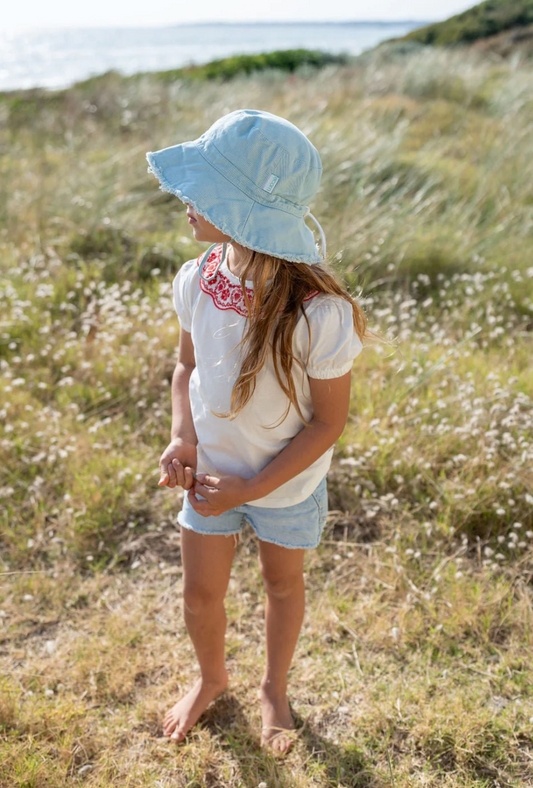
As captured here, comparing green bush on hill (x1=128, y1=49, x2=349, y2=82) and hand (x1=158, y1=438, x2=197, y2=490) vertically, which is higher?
green bush on hill (x1=128, y1=49, x2=349, y2=82)

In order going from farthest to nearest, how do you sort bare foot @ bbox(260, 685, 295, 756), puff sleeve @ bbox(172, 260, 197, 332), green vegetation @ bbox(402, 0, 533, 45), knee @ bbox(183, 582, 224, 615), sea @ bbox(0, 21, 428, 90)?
1. green vegetation @ bbox(402, 0, 533, 45)
2. sea @ bbox(0, 21, 428, 90)
3. bare foot @ bbox(260, 685, 295, 756)
4. knee @ bbox(183, 582, 224, 615)
5. puff sleeve @ bbox(172, 260, 197, 332)

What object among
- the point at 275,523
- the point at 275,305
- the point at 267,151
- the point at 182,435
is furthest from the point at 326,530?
the point at 267,151

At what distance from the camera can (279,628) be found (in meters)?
2.07

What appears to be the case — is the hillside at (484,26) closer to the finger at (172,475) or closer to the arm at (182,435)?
the arm at (182,435)

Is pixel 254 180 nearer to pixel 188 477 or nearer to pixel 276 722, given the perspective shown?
pixel 188 477

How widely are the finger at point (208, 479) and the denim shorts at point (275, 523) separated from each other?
0.47 ft

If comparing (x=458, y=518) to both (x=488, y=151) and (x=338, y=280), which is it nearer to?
(x=338, y=280)

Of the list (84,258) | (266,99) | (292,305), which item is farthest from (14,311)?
(266,99)

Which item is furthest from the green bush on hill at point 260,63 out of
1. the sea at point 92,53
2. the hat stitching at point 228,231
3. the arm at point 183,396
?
the hat stitching at point 228,231

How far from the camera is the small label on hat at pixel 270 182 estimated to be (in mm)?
1448

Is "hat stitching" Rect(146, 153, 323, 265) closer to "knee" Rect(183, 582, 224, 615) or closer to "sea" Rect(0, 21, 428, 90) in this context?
"knee" Rect(183, 582, 224, 615)

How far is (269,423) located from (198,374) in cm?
24

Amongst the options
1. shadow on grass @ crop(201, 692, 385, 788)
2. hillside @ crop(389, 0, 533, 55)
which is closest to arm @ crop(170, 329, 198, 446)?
shadow on grass @ crop(201, 692, 385, 788)

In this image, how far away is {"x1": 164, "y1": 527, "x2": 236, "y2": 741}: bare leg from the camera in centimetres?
187
